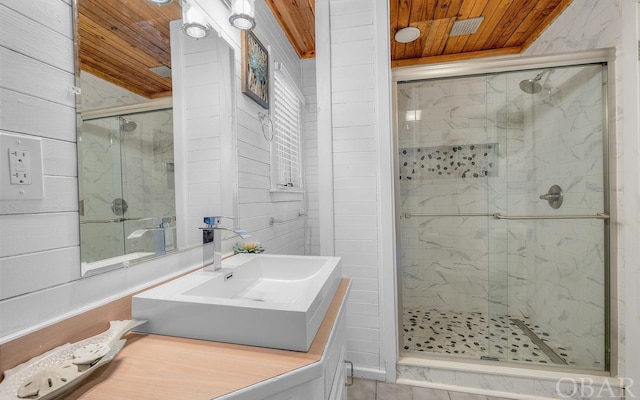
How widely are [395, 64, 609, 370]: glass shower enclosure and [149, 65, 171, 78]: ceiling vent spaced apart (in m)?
1.41

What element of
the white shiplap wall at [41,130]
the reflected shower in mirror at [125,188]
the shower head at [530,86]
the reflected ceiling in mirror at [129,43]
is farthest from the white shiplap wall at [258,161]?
the shower head at [530,86]

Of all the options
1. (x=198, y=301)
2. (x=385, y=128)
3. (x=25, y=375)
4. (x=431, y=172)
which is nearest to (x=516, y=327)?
(x=431, y=172)

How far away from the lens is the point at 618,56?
63.1 inches

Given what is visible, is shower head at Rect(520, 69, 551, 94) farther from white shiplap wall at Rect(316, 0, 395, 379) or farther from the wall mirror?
the wall mirror

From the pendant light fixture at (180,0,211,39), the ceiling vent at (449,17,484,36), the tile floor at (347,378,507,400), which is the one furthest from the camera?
the ceiling vent at (449,17,484,36)

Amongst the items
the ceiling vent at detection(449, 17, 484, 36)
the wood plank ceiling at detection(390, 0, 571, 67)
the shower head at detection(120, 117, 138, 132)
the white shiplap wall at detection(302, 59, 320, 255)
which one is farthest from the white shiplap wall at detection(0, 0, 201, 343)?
the ceiling vent at detection(449, 17, 484, 36)

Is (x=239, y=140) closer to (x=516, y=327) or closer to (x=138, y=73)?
(x=138, y=73)

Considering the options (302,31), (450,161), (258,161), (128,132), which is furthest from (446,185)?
(128,132)

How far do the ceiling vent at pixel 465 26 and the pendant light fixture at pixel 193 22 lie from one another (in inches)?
87.7

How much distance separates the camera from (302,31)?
2.38 metres

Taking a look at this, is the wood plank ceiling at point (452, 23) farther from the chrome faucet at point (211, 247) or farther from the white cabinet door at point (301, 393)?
the white cabinet door at point (301, 393)

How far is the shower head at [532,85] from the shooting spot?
1.88m

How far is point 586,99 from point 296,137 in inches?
84.5

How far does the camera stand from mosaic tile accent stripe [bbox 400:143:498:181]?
207 centimetres
